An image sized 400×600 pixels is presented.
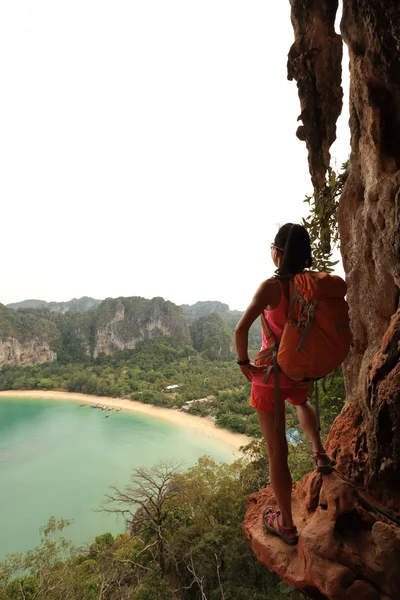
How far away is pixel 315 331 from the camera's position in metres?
1.58

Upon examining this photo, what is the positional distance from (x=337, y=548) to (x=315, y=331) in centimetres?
105

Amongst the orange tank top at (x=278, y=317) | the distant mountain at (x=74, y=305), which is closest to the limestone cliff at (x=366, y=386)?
the orange tank top at (x=278, y=317)

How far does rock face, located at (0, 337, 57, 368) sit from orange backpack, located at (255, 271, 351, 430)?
159 ft

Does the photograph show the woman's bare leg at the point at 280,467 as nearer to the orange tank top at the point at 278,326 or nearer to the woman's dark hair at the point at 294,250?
the orange tank top at the point at 278,326

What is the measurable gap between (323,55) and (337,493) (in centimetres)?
411

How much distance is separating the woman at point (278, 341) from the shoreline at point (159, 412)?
751 inches

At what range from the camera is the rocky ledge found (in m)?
1.39

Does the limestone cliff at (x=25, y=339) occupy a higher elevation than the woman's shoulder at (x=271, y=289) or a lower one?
lower

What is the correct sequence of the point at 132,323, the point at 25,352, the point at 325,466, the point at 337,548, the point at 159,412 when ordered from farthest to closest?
the point at 132,323 → the point at 25,352 → the point at 159,412 → the point at 325,466 → the point at 337,548

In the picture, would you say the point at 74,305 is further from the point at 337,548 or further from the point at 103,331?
the point at 337,548

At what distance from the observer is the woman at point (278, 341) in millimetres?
1673

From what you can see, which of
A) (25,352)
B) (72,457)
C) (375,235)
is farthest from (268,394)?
(25,352)

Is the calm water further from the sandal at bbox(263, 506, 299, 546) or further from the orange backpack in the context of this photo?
the orange backpack

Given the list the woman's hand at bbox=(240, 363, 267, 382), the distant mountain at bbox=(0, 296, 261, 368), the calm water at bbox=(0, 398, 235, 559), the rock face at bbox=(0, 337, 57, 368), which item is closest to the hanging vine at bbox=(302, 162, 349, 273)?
the woman's hand at bbox=(240, 363, 267, 382)
